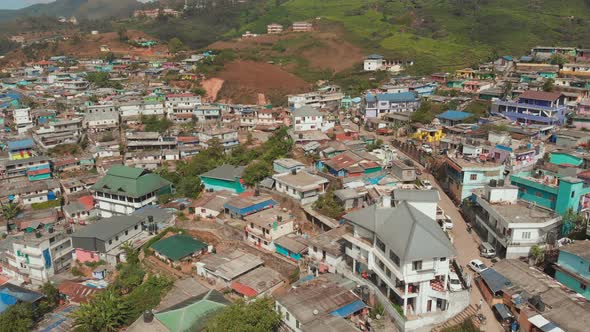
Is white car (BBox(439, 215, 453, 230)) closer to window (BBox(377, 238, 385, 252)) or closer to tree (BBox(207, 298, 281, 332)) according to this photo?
window (BBox(377, 238, 385, 252))

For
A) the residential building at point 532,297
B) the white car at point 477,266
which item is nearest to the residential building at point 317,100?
the white car at point 477,266

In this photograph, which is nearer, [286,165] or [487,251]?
[487,251]

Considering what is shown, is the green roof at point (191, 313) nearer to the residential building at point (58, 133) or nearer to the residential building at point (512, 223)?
the residential building at point (512, 223)

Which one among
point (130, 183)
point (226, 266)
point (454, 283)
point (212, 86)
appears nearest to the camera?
point (454, 283)

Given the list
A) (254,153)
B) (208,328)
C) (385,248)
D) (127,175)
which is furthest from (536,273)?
(127,175)

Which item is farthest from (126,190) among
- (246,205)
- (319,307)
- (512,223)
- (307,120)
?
(512,223)

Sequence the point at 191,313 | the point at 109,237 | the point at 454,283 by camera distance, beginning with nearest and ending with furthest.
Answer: the point at 454,283, the point at 191,313, the point at 109,237

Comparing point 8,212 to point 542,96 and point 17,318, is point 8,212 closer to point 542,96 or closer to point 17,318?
point 17,318
